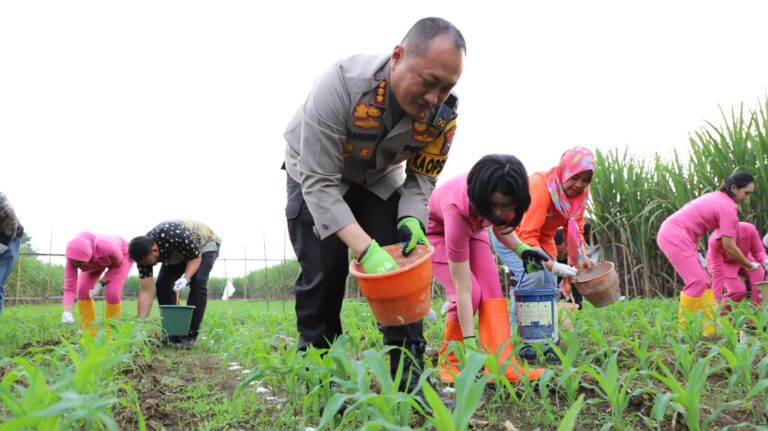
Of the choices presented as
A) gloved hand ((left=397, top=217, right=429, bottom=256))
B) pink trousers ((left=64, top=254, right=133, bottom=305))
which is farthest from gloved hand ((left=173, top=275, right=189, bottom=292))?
gloved hand ((left=397, top=217, right=429, bottom=256))

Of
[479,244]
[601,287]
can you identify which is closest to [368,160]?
[479,244]

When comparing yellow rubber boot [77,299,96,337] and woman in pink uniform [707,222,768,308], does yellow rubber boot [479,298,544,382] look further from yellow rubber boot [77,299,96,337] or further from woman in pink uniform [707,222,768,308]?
yellow rubber boot [77,299,96,337]

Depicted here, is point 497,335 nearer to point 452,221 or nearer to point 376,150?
point 452,221

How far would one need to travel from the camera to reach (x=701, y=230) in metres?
4.46

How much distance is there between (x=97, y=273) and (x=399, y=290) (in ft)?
15.3

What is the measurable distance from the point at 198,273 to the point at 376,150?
10.6 ft

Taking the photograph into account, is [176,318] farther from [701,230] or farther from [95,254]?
[701,230]

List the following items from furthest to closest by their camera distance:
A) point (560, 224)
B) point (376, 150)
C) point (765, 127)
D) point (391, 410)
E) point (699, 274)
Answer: point (765, 127) → point (699, 274) → point (560, 224) → point (376, 150) → point (391, 410)

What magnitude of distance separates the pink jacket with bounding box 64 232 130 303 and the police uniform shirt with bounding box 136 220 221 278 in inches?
23.8

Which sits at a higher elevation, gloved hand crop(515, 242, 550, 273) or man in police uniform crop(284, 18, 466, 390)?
man in police uniform crop(284, 18, 466, 390)

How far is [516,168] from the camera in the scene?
2.27 meters

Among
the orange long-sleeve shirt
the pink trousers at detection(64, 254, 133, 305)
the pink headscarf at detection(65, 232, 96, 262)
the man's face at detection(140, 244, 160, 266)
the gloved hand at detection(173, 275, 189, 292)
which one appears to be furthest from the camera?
the pink trousers at detection(64, 254, 133, 305)

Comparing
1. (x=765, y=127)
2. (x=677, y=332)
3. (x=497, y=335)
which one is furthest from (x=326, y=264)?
(x=765, y=127)

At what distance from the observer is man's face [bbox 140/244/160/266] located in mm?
4391
